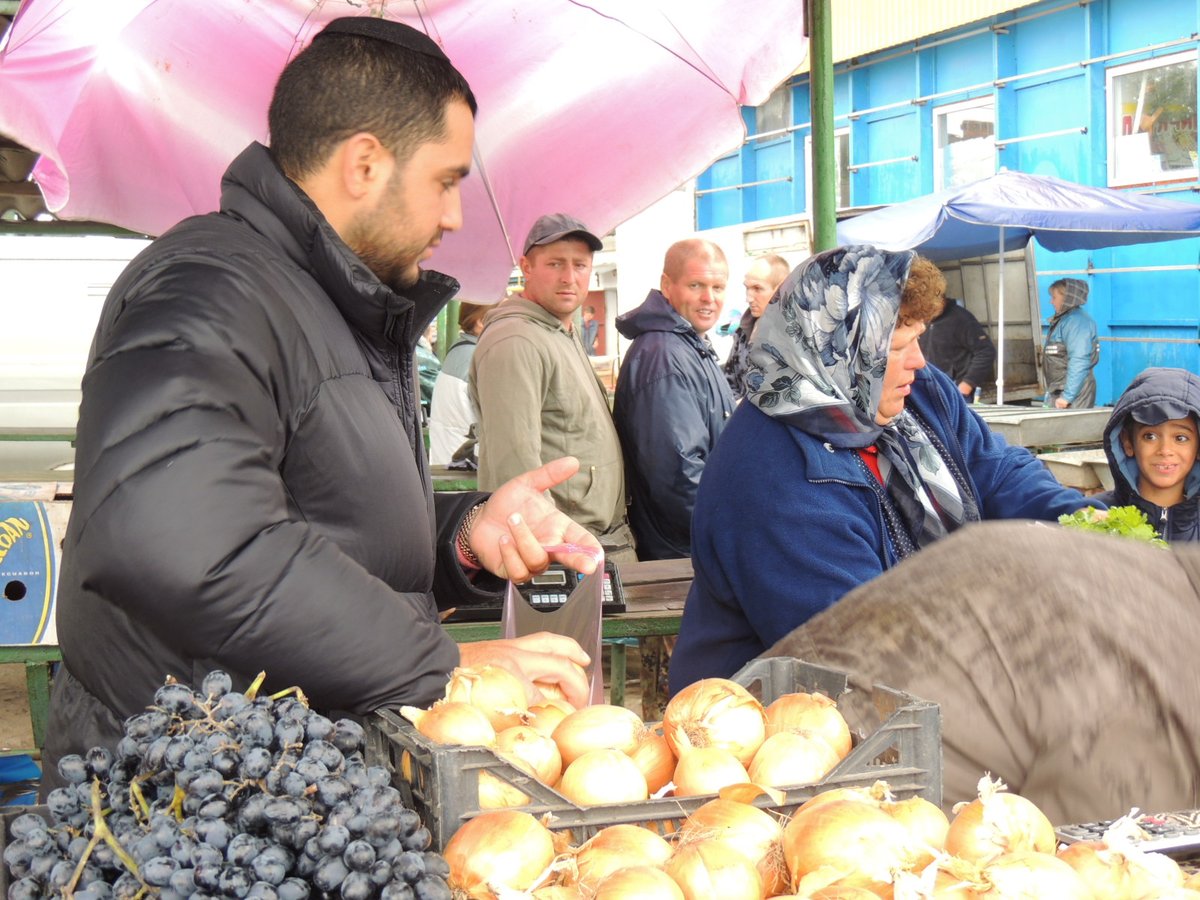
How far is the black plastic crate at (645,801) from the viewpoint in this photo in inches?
49.0

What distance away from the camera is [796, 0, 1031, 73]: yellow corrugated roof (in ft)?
50.1

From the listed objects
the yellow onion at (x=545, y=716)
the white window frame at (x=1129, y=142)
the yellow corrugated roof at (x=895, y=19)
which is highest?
the yellow corrugated roof at (x=895, y=19)

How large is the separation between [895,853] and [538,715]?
0.55m

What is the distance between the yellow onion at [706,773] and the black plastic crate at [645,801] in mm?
32

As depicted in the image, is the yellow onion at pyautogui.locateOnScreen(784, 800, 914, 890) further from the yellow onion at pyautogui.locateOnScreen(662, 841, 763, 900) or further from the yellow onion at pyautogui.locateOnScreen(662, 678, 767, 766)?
the yellow onion at pyautogui.locateOnScreen(662, 678, 767, 766)

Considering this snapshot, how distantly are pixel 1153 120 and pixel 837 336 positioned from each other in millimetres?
12437

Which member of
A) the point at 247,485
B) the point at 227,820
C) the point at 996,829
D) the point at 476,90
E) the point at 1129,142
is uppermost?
the point at 1129,142

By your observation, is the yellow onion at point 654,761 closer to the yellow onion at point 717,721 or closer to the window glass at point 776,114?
the yellow onion at point 717,721

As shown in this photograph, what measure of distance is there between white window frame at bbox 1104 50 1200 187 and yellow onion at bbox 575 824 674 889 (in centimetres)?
1391

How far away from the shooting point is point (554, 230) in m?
4.89

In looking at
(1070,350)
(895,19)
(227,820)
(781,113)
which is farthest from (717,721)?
(781,113)

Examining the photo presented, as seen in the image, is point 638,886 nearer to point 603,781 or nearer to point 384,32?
point 603,781

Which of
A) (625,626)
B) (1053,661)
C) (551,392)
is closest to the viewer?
(1053,661)

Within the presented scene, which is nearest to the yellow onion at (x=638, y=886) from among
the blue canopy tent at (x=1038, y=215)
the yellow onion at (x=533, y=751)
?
the yellow onion at (x=533, y=751)
